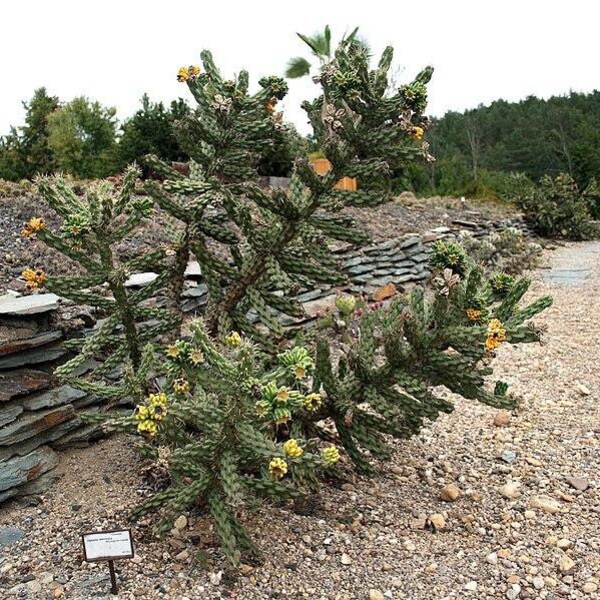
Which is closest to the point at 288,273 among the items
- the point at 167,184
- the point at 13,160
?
the point at 167,184

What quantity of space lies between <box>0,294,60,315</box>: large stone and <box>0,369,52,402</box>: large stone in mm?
297

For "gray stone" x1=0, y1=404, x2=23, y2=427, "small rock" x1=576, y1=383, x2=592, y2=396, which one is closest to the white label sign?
"gray stone" x1=0, y1=404, x2=23, y2=427

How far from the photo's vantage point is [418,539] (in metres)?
3.12

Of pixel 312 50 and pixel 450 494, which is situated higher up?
pixel 312 50

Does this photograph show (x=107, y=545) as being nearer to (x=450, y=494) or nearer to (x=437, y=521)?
(x=437, y=521)

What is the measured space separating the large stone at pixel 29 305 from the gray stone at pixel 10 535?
1.04 metres

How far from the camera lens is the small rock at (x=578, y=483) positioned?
353cm

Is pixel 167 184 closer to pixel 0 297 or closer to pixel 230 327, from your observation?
pixel 230 327

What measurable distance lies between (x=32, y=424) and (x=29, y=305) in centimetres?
63

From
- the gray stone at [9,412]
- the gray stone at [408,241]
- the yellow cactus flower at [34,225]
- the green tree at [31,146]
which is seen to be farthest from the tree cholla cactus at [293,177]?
the green tree at [31,146]

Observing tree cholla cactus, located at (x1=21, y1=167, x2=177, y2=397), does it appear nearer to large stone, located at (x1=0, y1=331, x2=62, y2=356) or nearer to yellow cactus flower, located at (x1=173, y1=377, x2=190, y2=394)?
large stone, located at (x1=0, y1=331, x2=62, y2=356)

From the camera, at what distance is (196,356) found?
2.66m

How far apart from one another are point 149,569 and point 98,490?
70 cm

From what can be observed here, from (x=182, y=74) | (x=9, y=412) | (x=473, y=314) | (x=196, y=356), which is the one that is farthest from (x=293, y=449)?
(x=182, y=74)
